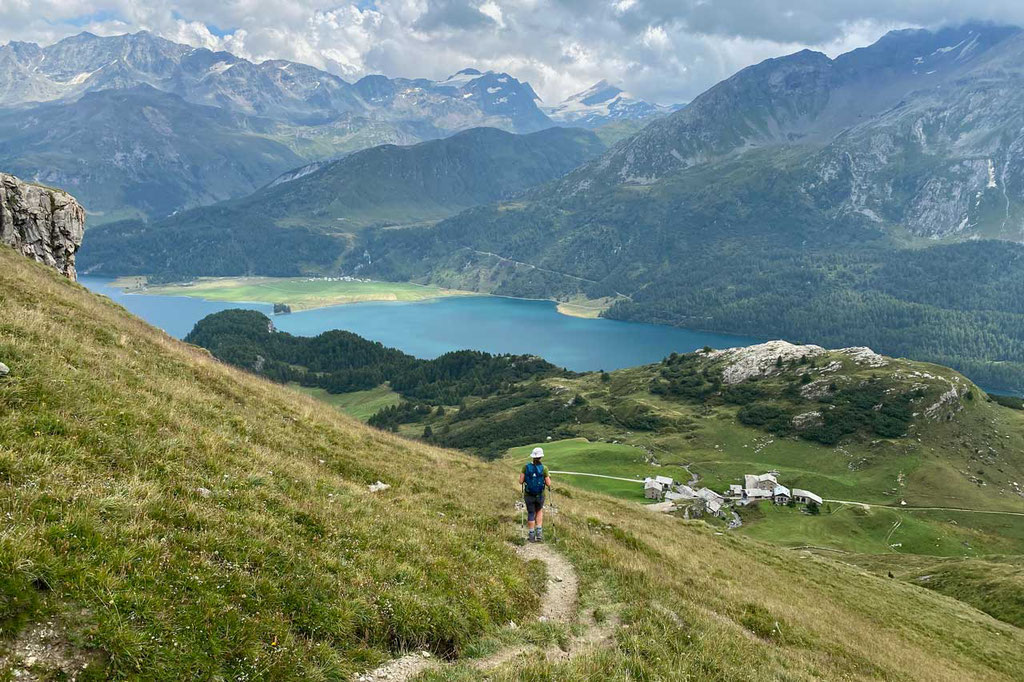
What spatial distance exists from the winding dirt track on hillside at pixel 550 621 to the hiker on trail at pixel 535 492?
1.63 feet

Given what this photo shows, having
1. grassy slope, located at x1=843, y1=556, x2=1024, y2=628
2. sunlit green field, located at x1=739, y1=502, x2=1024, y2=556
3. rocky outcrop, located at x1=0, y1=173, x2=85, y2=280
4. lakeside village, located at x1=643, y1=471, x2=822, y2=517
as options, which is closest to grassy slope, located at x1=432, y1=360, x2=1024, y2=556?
sunlit green field, located at x1=739, y1=502, x2=1024, y2=556

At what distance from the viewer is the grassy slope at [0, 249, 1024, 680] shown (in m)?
8.40

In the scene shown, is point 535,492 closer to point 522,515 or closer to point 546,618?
point 522,515

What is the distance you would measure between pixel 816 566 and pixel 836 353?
12549 centimetres

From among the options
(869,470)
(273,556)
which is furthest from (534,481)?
(869,470)

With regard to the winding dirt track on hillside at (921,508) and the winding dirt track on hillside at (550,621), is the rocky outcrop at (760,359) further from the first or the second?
the winding dirt track on hillside at (550,621)

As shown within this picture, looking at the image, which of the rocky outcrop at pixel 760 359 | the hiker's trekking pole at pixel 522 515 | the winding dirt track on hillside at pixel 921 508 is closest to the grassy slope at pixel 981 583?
the winding dirt track on hillside at pixel 921 508

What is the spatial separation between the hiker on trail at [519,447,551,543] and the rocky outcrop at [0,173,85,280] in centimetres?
5116

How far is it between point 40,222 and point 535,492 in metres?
57.0

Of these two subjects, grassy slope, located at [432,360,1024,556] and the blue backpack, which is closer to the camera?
the blue backpack

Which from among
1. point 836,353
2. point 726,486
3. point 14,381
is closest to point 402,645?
point 14,381

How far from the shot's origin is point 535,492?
1908 centimetres

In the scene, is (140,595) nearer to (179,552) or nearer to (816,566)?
(179,552)

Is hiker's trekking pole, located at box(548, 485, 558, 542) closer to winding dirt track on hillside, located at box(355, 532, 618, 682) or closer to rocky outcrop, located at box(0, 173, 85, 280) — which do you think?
winding dirt track on hillside, located at box(355, 532, 618, 682)
